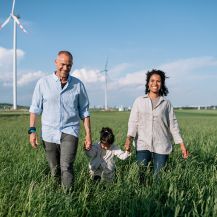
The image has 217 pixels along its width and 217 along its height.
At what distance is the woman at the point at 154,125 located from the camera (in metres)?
6.24

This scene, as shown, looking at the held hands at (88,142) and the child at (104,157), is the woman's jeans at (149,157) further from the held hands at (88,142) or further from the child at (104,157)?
the held hands at (88,142)

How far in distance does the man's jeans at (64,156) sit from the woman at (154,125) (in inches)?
35.1

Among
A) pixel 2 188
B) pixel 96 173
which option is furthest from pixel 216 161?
pixel 2 188

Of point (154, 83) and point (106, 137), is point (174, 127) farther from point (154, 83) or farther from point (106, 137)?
point (106, 137)

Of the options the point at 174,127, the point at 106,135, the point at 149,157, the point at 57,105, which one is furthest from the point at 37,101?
the point at 174,127

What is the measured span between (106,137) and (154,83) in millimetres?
983

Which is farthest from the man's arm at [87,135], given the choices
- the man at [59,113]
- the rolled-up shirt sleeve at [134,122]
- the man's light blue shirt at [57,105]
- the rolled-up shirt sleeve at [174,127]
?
the rolled-up shirt sleeve at [174,127]

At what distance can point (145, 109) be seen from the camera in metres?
6.33

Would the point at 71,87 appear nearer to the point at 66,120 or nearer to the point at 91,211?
the point at 66,120

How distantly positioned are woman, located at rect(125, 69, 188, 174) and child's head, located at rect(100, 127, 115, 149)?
0.25 meters

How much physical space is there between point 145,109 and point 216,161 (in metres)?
3.00

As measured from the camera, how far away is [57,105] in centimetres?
573

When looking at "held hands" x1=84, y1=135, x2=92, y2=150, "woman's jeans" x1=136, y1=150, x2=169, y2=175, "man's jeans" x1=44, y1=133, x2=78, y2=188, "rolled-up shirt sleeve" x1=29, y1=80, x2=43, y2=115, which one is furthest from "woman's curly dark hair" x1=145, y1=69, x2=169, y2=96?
"rolled-up shirt sleeve" x1=29, y1=80, x2=43, y2=115

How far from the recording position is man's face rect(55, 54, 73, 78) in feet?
18.1
